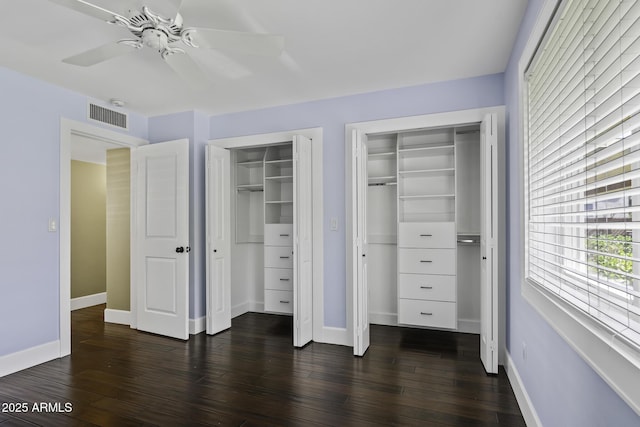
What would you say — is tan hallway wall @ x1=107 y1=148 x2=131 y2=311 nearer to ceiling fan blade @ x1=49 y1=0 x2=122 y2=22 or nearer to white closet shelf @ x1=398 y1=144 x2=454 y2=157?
ceiling fan blade @ x1=49 y1=0 x2=122 y2=22

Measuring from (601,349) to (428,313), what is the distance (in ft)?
9.36

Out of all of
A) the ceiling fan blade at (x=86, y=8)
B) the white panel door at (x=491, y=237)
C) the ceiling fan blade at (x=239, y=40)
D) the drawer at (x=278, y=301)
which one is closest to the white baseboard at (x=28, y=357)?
the drawer at (x=278, y=301)

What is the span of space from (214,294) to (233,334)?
1.61 feet

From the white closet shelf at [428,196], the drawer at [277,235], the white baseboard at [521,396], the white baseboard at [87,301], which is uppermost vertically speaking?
the white closet shelf at [428,196]

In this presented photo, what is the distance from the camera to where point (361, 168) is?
3322 millimetres

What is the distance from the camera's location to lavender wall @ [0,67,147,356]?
9.77 feet

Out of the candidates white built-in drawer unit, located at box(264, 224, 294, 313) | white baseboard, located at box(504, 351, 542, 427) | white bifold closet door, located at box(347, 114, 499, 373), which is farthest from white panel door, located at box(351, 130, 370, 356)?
white built-in drawer unit, located at box(264, 224, 294, 313)

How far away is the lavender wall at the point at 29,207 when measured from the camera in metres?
2.98

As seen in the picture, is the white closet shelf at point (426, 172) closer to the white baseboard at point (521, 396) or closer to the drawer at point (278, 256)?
the drawer at point (278, 256)

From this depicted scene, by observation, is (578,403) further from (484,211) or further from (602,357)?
(484,211)

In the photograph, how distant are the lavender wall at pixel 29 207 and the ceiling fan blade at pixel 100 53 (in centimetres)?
134

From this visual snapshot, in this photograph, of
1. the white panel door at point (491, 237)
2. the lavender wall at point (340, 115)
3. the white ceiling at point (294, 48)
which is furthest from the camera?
the lavender wall at point (340, 115)

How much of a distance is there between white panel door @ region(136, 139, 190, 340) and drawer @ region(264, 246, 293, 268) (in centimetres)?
101

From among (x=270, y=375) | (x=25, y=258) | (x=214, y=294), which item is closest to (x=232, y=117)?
(x=214, y=294)
